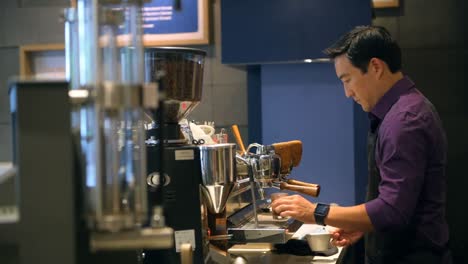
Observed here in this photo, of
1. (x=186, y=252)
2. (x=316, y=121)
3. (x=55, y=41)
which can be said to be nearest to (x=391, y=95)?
(x=186, y=252)

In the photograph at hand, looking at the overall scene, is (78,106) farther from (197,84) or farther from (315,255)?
(315,255)

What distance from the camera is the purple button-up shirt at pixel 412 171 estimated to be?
5.86 ft

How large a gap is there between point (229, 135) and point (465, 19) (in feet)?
5.05

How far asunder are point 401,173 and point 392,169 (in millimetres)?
28

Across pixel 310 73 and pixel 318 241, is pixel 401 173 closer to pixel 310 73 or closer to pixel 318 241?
pixel 318 241

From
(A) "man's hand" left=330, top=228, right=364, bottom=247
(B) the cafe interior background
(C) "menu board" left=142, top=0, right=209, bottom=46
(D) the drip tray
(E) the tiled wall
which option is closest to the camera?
(D) the drip tray

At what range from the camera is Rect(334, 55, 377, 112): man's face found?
2016 millimetres

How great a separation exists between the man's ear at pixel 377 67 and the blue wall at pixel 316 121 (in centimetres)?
133

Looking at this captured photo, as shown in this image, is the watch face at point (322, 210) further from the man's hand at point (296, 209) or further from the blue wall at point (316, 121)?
the blue wall at point (316, 121)

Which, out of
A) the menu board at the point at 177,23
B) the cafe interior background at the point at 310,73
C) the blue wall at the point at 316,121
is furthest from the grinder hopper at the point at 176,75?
the menu board at the point at 177,23

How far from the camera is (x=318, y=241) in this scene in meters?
2.20

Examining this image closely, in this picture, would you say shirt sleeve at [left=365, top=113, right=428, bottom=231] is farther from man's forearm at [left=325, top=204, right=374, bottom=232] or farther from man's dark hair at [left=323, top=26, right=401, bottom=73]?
man's dark hair at [left=323, top=26, right=401, bottom=73]

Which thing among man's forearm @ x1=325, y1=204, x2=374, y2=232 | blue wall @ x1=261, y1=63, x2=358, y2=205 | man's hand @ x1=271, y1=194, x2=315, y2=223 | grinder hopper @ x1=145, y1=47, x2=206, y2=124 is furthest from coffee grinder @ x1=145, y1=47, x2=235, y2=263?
blue wall @ x1=261, y1=63, x2=358, y2=205

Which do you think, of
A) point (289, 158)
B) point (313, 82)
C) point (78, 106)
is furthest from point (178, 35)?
point (78, 106)
